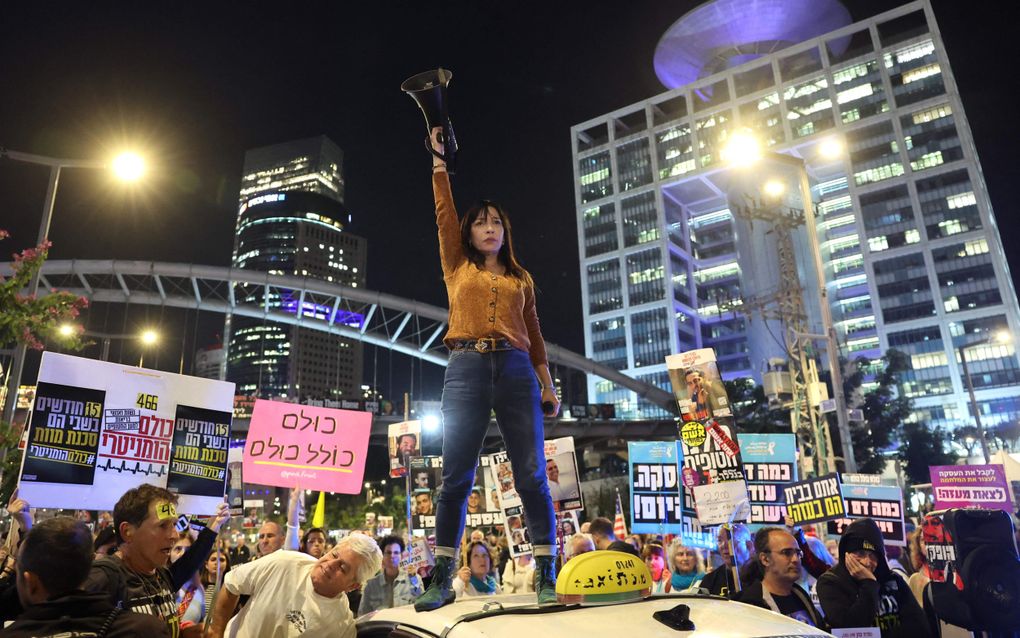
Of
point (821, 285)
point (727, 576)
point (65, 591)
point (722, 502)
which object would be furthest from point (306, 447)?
point (821, 285)

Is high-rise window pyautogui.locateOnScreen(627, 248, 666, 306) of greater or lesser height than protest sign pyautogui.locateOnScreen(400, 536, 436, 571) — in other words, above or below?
above

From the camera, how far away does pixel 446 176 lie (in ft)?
15.3

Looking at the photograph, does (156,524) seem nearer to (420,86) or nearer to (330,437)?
(420,86)

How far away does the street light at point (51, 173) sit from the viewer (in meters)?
13.4

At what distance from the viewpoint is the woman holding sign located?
13.0 feet

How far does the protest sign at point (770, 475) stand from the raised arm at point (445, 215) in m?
9.11

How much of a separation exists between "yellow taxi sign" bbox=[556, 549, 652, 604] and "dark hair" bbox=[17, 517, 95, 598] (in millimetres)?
2032

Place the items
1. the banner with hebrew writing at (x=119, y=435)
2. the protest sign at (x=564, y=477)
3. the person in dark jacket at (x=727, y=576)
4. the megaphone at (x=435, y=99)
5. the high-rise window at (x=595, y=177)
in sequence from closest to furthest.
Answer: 1. the megaphone at (x=435, y=99)
2. the person in dark jacket at (x=727, y=576)
3. the banner with hebrew writing at (x=119, y=435)
4. the protest sign at (x=564, y=477)
5. the high-rise window at (x=595, y=177)

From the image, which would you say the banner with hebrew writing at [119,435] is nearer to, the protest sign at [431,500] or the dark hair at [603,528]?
the dark hair at [603,528]

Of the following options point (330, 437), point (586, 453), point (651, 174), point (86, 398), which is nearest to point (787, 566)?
point (330, 437)

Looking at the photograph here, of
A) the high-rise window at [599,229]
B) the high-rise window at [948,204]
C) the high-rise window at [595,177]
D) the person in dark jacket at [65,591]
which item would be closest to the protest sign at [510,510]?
the person in dark jacket at [65,591]

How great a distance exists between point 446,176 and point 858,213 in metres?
105

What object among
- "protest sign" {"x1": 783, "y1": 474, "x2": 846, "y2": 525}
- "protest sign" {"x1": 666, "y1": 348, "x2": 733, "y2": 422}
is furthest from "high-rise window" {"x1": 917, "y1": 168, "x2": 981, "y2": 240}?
"protest sign" {"x1": 666, "y1": 348, "x2": 733, "y2": 422}

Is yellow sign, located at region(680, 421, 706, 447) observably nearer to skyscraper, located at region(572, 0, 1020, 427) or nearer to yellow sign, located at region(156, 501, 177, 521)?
yellow sign, located at region(156, 501, 177, 521)
